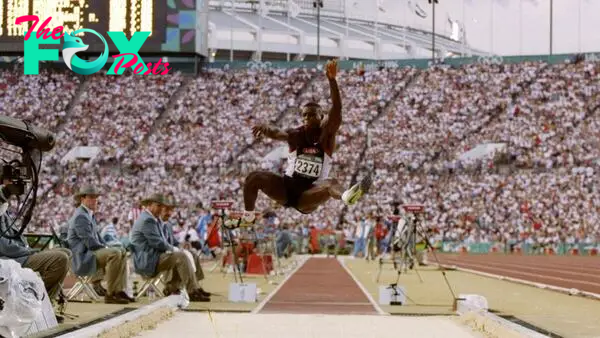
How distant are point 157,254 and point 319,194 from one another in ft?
20.2

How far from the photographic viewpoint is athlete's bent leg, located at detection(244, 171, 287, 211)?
912 cm

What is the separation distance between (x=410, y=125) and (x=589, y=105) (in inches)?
325

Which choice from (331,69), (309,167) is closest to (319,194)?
(309,167)

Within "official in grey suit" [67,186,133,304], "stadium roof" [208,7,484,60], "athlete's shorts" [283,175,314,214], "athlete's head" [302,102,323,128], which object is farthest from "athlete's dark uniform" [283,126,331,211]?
"stadium roof" [208,7,484,60]

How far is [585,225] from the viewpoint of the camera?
40.3 metres

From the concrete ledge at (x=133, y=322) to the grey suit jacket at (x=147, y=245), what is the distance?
122 centimetres

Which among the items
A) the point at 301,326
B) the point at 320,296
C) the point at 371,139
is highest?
the point at 371,139

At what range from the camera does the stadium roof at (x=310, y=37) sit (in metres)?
70.5

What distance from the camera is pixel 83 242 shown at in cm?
1334

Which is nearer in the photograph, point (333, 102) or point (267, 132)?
point (333, 102)

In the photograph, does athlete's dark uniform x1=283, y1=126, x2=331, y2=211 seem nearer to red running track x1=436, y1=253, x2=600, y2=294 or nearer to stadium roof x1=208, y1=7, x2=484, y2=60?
red running track x1=436, y1=253, x2=600, y2=294

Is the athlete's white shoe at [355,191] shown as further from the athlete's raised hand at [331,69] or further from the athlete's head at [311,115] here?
the athlete's raised hand at [331,69]

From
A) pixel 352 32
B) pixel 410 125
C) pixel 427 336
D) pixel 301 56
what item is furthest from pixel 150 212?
pixel 352 32

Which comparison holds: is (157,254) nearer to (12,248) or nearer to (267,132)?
(12,248)
